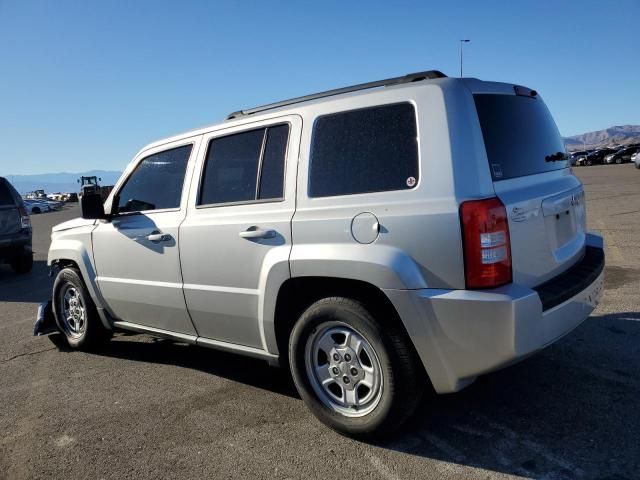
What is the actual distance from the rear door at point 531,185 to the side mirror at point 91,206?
3.15m

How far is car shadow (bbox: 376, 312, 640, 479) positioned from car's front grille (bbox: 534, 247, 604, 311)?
30.3 inches

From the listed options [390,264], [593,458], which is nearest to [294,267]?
[390,264]

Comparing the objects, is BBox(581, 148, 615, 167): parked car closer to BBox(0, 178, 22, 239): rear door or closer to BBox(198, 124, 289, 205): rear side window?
BBox(0, 178, 22, 239): rear door

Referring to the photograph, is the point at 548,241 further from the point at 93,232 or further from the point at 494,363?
the point at 93,232

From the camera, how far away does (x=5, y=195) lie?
10391 mm

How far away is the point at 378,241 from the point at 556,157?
62.7 inches

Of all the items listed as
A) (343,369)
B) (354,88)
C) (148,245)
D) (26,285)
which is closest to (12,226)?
(26,285)

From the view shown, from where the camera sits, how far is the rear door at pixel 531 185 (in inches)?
115

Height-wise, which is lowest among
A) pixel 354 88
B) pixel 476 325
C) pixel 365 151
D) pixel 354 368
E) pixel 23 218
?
pixel 354 368

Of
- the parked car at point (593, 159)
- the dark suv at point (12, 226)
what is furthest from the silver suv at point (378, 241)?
the parked car at point (593, 159)

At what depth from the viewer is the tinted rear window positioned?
9.84ft

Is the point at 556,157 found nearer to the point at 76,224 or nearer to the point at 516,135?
the point at 516,135

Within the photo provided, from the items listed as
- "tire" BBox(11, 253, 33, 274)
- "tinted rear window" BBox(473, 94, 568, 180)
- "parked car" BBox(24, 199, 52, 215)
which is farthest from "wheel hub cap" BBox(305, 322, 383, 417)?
"parked car" BBox(24, 199, 52, 215)

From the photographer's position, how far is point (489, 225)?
2730 mm
